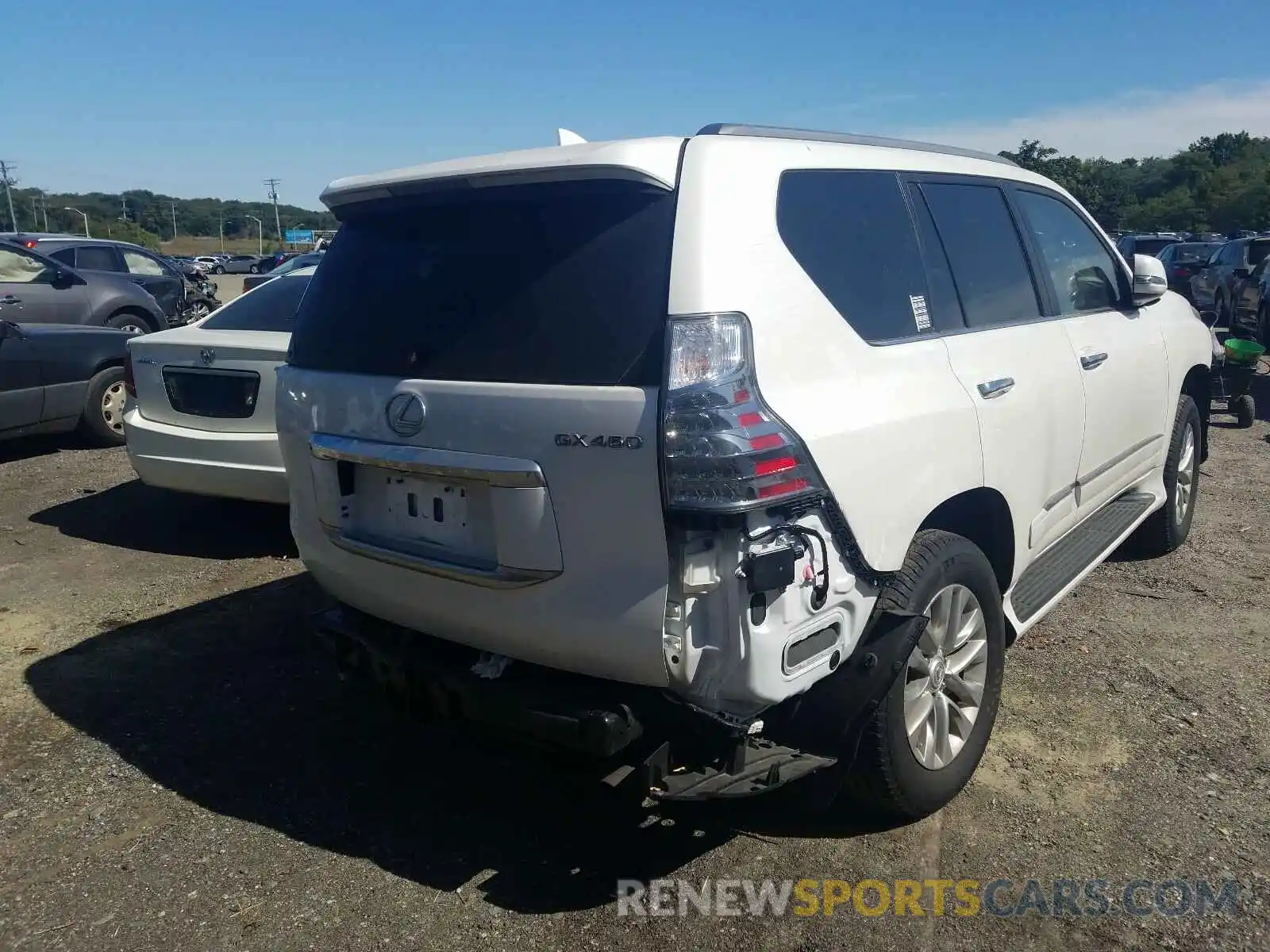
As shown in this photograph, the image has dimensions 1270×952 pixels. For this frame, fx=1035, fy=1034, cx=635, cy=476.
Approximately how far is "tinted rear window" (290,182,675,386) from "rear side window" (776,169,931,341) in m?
0.44

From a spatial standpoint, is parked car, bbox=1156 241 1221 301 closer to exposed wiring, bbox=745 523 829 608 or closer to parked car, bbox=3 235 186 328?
parked car, bbox=3 235 186 328

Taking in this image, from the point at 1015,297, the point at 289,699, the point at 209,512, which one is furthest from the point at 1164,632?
the point at 209,512

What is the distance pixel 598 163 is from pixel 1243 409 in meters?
8.94

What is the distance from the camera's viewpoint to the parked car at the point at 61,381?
767 centimetres

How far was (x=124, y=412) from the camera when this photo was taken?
6.17m

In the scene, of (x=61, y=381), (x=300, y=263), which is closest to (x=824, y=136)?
(x=61, y=381)

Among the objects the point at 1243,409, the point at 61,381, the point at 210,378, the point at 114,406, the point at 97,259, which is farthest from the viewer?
the point at 97,259

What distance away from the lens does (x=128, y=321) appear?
489 inches

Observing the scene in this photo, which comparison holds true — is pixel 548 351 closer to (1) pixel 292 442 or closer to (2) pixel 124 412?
(1) pixel 292 442

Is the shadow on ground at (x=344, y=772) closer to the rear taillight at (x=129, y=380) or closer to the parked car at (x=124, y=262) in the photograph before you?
the rear taillight at (x=129, y=380)

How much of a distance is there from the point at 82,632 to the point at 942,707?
3802 mm

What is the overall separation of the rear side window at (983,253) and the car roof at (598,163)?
6.4 inches

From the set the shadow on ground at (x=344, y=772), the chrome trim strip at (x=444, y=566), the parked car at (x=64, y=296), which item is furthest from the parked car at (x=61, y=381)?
the chrome trim strip at (x=444, y=566)

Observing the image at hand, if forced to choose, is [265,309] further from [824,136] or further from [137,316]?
[137,316]
